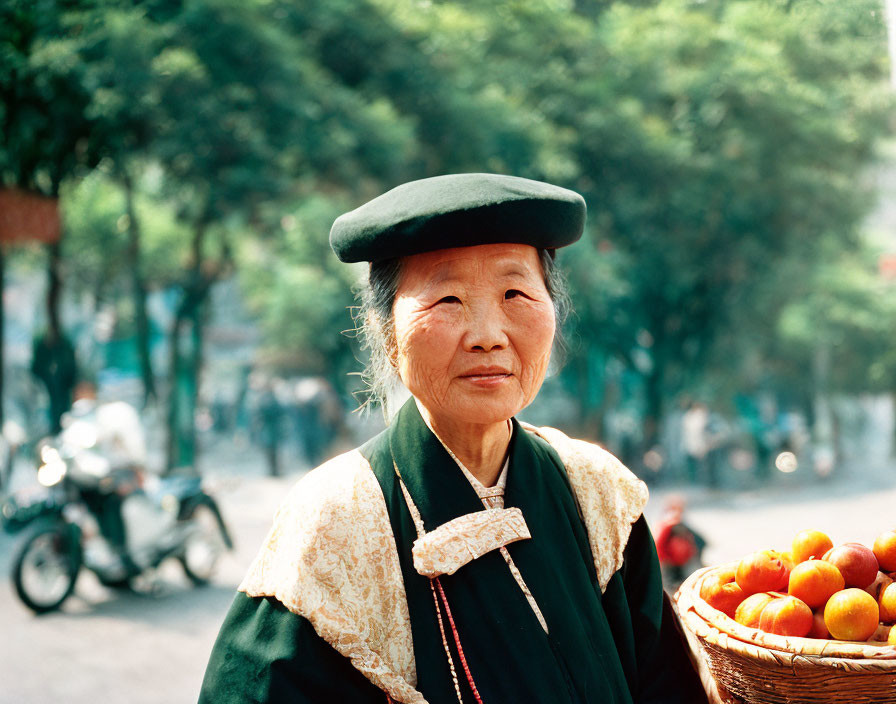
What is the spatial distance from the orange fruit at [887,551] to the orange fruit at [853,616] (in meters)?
0.24

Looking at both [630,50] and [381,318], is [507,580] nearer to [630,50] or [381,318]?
[381,318]

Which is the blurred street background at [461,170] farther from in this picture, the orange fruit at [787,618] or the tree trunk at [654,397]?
the orange fruit at [787,618]

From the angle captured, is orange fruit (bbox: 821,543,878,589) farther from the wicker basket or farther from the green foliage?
the green foliage

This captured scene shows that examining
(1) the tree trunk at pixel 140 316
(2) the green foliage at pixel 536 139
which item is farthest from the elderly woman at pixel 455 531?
(1) the tree trunk at pixel 140 316

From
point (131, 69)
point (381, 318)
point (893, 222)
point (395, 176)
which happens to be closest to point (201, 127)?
point (131, 69)

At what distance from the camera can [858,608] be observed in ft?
4.94

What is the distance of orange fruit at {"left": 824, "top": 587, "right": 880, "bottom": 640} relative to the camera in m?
1.50

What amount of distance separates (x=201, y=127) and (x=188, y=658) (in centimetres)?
583

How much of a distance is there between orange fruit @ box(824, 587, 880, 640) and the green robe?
32 cm

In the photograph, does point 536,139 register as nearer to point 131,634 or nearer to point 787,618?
point 131,634

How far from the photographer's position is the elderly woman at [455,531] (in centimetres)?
142

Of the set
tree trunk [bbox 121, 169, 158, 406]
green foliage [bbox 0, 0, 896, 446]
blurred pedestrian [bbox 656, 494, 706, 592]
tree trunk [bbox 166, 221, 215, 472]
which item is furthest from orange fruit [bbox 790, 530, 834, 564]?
tree trunk [bbox 121, 169, 158, 406]

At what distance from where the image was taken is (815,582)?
1.59 metres

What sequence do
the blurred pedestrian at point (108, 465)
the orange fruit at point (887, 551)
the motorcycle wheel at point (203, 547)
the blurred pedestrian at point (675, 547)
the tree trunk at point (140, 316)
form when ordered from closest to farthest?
1. the orange fruit at point (887, 551)
2. the blurred pedestrian at point (675, 547)
3. the blurred pedestrian at point (108, 465)
4. the motorcycle wheel at point (203, 547)
5. the tree trunk at point (140, 316)
